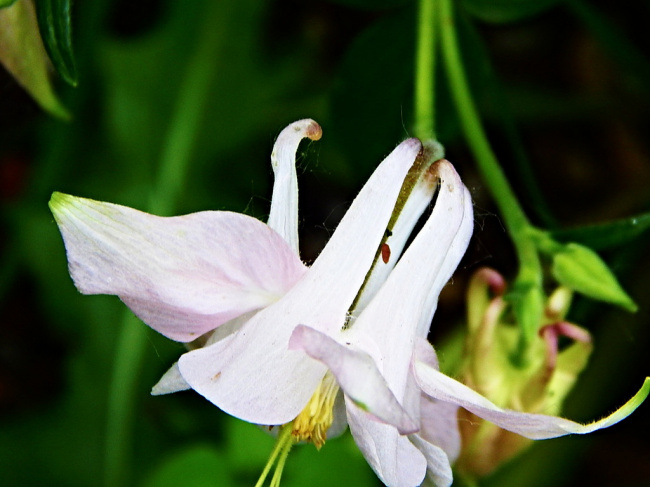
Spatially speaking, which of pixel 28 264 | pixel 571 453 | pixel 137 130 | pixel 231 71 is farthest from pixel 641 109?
pixel 28 264

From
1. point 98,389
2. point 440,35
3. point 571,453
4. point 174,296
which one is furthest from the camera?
point 98,389

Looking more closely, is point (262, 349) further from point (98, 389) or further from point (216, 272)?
point (98, 389)

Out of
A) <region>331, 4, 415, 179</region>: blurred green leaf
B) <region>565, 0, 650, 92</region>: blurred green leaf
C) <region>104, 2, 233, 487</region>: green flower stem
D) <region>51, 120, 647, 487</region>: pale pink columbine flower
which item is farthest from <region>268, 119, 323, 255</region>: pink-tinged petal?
<region>565, 0, 650, 92</region>: blurred green leaf

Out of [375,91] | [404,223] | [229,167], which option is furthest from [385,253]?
[229,167]

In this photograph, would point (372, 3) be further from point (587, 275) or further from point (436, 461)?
point (436, 461)

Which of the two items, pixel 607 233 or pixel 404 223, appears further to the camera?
pixel 607 233

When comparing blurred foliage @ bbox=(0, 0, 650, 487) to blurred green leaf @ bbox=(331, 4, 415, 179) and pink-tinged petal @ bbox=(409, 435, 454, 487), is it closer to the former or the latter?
blurred green leaf @ bbox=(331, 4, 415, 179)
